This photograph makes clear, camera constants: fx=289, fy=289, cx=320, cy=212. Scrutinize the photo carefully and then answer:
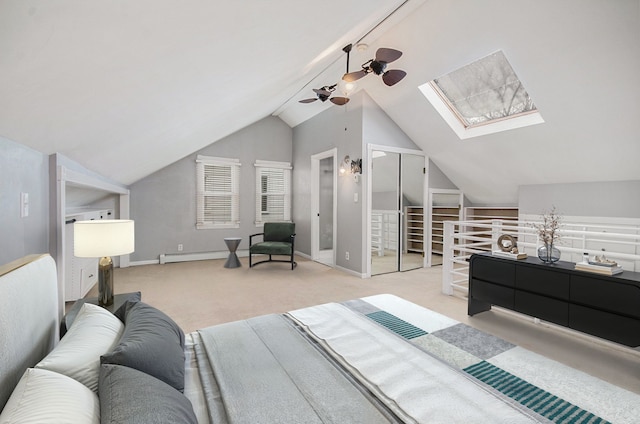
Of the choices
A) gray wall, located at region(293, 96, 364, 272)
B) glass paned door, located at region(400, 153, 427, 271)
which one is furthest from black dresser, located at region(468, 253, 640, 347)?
glass paned door, located at region(400, 153, 427, 271)

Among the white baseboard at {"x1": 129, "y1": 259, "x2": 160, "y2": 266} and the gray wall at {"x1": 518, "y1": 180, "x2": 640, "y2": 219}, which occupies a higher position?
the gray wall at {"x1": 518, "y1": 180, "x2": 640, "y2": 219}

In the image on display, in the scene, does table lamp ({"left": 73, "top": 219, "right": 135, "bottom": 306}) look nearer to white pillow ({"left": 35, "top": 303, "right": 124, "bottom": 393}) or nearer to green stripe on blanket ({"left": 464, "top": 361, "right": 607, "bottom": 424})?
white pillow ({"left": 35, "top": 303, "right": 124, "bottom": 393})

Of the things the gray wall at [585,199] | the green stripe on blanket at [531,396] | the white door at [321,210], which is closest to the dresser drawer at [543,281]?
the green stripe on blanket at [531,396]

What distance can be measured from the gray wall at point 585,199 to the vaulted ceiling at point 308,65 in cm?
14

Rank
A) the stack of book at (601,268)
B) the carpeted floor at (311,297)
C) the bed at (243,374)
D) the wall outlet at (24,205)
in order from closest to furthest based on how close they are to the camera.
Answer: the bed at (243,374)
the wall outlet at (24,205)
the stack of book at (601,268)
the carpeted floor at (311,297)

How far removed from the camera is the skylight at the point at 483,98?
3479 millimetres

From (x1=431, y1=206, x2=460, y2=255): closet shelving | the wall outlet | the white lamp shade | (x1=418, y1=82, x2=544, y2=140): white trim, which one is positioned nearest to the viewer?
the wall outlet

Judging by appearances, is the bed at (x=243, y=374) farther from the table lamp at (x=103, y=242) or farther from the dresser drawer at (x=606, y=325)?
the dresser drawer at (x=606, y=325)

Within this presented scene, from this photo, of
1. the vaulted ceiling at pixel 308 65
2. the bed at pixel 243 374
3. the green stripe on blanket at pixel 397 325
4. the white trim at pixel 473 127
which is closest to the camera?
the bed at pixel 243 374

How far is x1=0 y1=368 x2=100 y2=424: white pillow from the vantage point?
1.96ft

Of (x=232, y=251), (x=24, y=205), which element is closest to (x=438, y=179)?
(x=232, y=251)

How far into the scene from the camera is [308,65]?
3154mm

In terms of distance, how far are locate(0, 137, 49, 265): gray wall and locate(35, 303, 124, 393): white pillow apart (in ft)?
1.79

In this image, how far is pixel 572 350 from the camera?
2.34 meters
